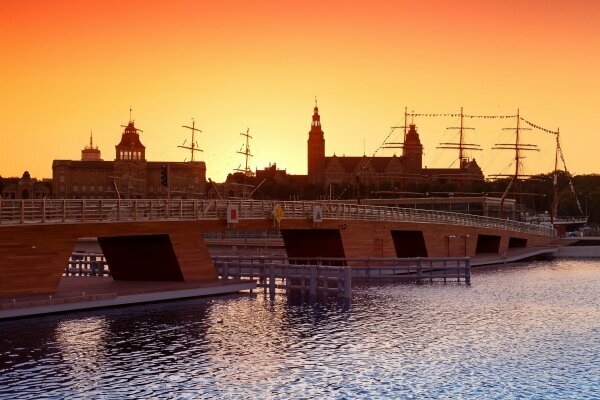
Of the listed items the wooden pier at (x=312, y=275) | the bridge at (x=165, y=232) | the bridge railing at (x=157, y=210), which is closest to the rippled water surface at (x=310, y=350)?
the wooden pier at (x=312, y=275)

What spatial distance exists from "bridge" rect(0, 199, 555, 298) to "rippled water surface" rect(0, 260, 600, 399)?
13.2ft

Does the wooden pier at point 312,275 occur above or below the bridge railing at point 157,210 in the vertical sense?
below

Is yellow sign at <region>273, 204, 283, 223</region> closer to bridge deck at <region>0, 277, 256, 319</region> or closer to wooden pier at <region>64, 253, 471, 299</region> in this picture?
wooden pier at <region>64, 253, 471, 299</region>

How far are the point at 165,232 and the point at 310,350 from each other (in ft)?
71.3

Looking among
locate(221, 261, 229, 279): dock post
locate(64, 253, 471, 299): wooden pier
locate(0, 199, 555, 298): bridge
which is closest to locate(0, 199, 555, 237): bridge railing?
locate(0, 199, 555, 298): bridge

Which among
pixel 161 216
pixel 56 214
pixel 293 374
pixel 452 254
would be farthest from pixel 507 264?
pixel 293 374

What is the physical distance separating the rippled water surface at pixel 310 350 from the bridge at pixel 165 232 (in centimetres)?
404

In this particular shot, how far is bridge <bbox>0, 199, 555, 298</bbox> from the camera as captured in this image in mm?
46750

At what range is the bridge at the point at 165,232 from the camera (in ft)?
153

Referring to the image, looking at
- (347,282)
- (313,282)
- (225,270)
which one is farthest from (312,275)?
(225,270)

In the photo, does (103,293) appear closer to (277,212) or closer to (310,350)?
(310,350)

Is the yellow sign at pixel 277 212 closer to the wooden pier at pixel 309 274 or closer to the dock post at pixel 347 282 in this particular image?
the wooden pier at pixel 309 274

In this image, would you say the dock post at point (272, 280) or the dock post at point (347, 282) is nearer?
the dock post at point (347, 282)

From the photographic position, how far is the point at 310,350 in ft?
121
